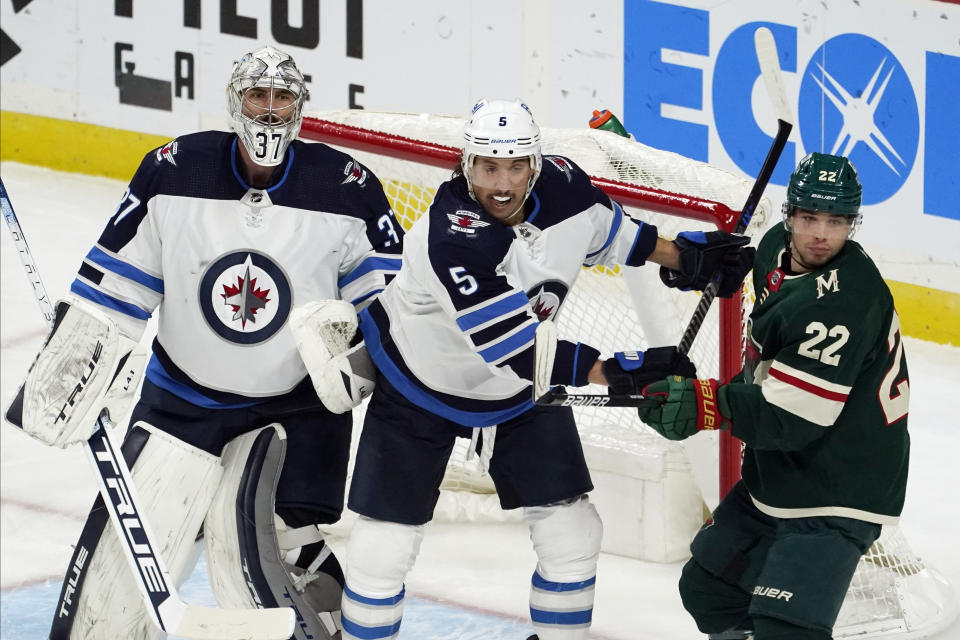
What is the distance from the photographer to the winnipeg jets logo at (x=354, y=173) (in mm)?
3189

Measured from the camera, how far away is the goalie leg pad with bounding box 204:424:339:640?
317cm

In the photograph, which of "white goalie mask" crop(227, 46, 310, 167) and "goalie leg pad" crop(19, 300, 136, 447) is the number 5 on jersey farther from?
"goalie leg pad" crop(19, 300, 136, 447)

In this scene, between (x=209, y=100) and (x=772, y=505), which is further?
(x=209, y=100)

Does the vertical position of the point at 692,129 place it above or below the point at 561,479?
above

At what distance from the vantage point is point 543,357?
2.80 meters

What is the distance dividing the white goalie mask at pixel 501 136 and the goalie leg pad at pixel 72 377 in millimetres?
733

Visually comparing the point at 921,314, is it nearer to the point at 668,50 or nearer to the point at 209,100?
the point at 668,50

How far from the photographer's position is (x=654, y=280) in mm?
3953

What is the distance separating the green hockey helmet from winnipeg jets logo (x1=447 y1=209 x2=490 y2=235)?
526 millimetres

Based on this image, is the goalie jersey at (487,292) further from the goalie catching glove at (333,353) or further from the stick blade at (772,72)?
the stick blade at (772,72)

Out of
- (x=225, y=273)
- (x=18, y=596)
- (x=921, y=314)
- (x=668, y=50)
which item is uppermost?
(x=668, y=50)

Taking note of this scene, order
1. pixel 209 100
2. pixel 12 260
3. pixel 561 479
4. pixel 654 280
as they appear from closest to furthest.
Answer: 1. pixel 561 479
2. pixel 654 280
3. pixel 12 260
4. pixel 209 100

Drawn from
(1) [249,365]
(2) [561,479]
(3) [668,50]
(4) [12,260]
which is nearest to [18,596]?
(1) [249,365]

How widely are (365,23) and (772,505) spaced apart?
3.68 metres
